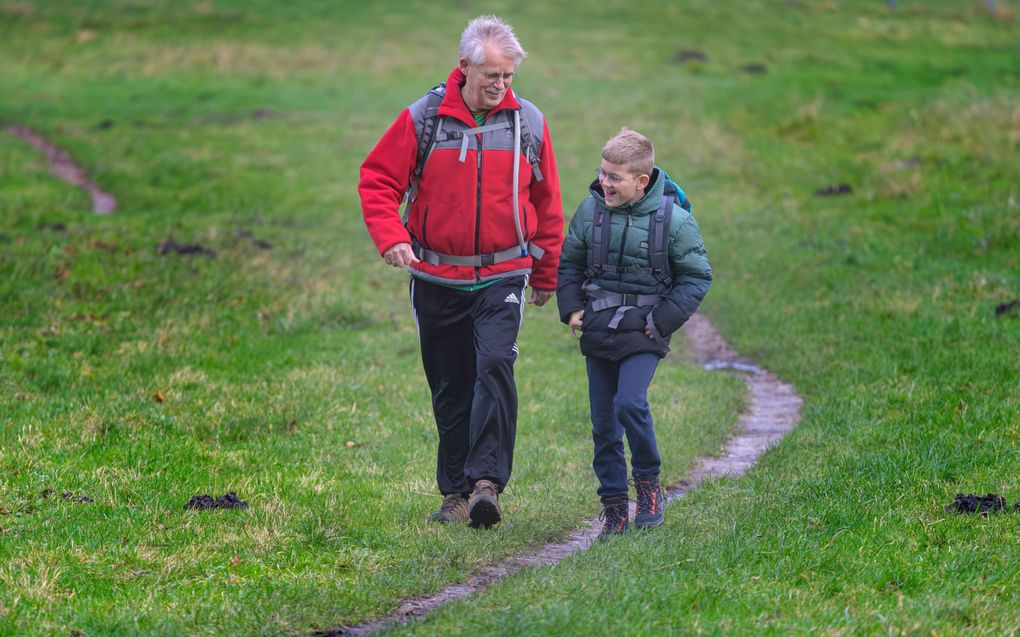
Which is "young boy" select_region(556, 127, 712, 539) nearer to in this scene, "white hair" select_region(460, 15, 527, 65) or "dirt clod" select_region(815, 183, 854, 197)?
"white hair" select_region(460, 15, 527, 65)

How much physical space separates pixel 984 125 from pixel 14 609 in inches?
895

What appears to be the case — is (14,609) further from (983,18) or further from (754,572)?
(983,18)

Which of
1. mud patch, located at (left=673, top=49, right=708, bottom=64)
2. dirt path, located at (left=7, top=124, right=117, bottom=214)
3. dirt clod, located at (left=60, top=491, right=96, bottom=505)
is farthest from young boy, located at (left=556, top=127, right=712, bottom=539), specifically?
mud patch, located at (left=673, top=49, right=708, bottom=64)

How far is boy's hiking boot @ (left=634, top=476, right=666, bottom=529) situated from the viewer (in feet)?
23.2

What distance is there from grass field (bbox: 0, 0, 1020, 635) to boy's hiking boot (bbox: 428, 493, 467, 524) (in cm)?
17

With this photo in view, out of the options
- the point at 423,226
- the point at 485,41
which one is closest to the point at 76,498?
the point at 423,226

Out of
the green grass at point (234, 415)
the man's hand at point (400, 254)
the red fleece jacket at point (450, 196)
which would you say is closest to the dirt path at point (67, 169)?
the green grass at point (234, 415)

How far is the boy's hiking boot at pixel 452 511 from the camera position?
23.9ft

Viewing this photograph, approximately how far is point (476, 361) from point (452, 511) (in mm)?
959

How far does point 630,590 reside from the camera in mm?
5785

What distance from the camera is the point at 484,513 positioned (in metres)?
6.96

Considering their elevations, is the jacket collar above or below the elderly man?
above

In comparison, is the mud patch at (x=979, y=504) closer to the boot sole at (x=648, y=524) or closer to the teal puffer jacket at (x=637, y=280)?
the boot sole at (x=648, y=524)

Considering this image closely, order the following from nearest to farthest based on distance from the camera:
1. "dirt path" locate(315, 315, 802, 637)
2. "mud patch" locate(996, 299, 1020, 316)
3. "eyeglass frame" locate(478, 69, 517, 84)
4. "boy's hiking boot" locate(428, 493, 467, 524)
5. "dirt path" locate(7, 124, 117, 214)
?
"dirt path" locate(315, 315, 802, 637) → "eyeglass frame" locate(478, 69, 517, 84) → "boy's hiking boot" locate(428, 493, 467, 524) → "mud patch" locate(996, 299, 1020, 316) → "dirt path" locate(7, 124, 117, 214)
